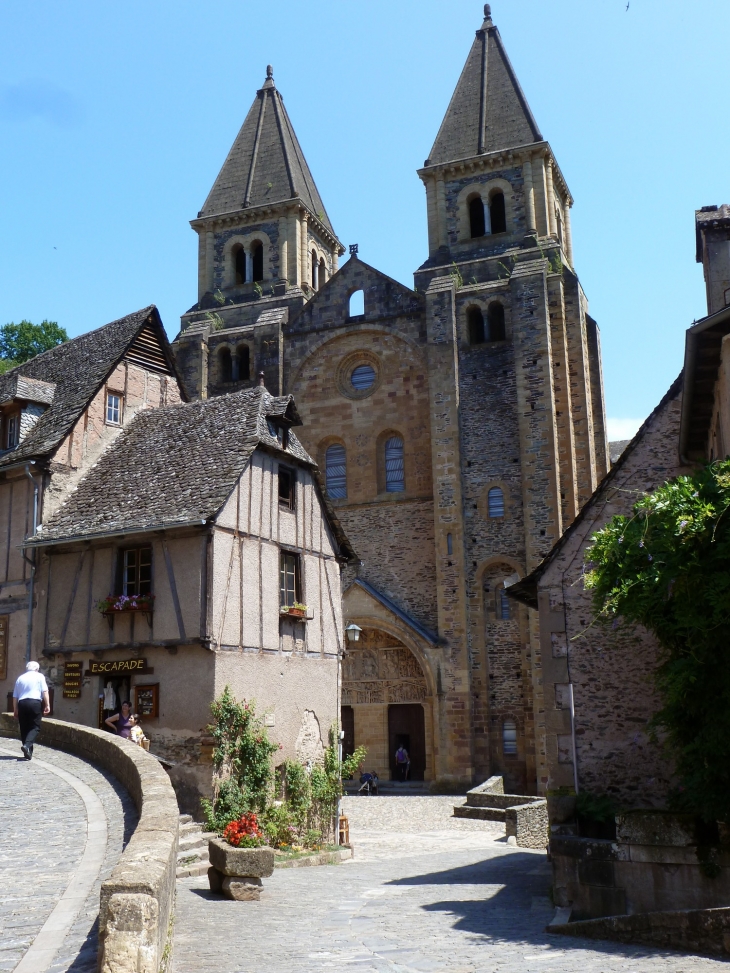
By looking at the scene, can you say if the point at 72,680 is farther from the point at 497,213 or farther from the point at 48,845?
the point at 497,213

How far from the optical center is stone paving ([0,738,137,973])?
17.5 ft

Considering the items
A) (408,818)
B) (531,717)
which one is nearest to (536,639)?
(531,717)

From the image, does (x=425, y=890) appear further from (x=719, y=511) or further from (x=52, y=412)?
(x=52, y=412)

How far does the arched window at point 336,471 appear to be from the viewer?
1183 inches

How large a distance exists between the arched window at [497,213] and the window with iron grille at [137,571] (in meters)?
19.7

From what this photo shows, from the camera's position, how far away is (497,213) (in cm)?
3183

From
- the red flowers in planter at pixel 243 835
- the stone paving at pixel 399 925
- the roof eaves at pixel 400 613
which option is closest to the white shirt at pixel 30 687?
the stone paving at pixel 399 925

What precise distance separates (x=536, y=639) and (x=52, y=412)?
1380 cm

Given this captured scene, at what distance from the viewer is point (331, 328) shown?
31234 millimetres

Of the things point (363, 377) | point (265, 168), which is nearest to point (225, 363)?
point (363, 377)

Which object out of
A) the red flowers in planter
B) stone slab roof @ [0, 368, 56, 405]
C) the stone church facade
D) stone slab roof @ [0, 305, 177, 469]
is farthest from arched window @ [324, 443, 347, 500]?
the red flowers in planter

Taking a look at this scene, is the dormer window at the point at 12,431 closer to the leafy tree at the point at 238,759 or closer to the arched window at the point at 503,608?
the leafy tree at the point at 238,759

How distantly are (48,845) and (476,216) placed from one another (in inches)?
1077

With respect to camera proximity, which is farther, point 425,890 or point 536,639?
point 536,639
